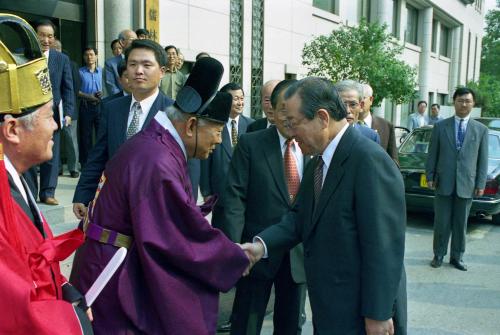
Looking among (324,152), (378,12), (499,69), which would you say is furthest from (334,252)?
(499,69)

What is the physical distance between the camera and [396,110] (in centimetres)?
2527

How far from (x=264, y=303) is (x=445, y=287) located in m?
2.78

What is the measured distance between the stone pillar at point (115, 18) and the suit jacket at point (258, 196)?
593cm

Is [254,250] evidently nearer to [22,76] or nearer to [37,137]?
[37,137]

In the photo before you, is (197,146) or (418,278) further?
(418,278)

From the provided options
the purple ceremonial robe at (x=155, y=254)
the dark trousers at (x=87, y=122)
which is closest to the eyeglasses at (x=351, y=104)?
the purple ceremonial robe at (x=155, y=254)

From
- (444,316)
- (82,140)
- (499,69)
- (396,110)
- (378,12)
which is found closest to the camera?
(444,316)

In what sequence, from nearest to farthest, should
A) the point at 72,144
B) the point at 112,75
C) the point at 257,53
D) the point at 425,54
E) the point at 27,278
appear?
the point at 27,278
the point at 112,75
the point at 72,144
the point at 257,53
the point at 425,54

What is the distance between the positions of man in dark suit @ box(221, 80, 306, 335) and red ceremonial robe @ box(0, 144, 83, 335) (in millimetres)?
1797

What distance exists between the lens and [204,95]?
2.38 m

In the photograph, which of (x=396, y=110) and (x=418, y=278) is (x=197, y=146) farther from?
(x=396, y=110)

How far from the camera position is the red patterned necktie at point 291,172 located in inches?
142

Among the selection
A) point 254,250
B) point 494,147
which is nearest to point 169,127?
point 254,250

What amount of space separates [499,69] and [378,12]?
1811 inches
